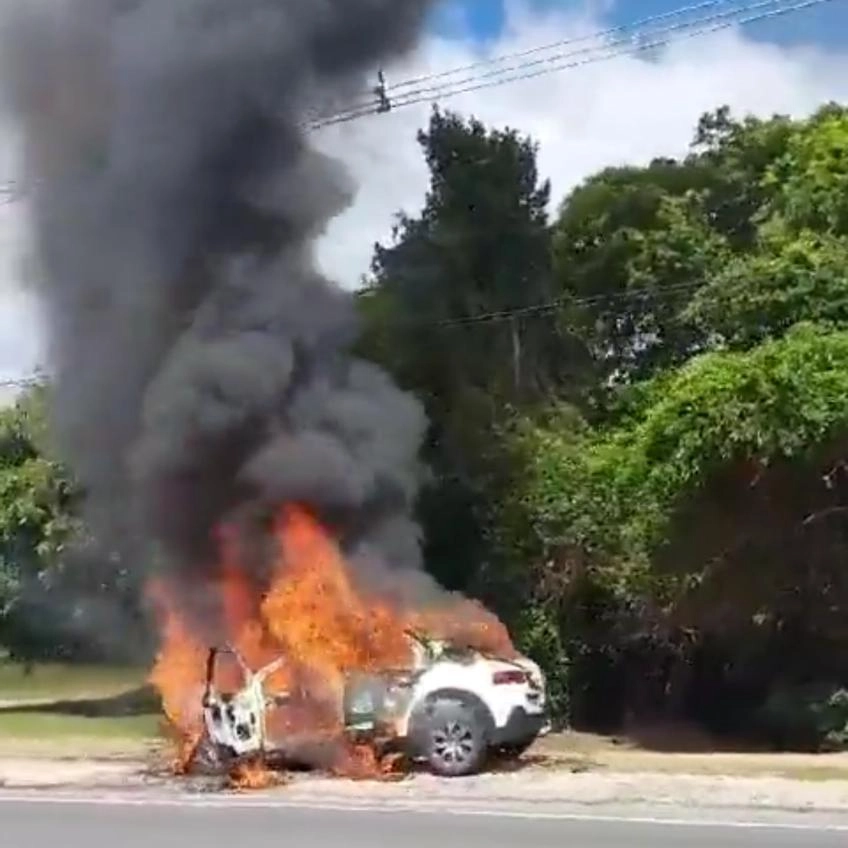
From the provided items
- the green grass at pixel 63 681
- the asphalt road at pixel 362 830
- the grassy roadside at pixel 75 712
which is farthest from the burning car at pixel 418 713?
the green grass at pixel 63 681

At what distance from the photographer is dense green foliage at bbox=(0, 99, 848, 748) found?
21172 mm

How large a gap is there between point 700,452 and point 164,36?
8500mm

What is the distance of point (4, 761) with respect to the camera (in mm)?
20281

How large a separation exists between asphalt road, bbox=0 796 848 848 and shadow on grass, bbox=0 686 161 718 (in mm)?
12821

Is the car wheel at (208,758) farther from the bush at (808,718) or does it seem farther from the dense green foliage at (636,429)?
the bush at (808,718)

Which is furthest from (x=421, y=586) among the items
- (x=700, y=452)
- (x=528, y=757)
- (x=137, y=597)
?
(x=137, y=597)

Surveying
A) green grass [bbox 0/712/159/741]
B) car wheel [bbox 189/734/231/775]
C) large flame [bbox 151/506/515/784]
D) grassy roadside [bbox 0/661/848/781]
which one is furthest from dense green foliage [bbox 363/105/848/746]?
car wheel [bbox 189/734/231/775]

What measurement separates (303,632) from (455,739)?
2.07 meters

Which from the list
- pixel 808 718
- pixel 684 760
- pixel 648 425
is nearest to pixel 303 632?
pixel 684 760

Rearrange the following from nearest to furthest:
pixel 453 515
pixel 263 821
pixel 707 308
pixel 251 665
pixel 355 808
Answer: pixel 263 821 → pixel 355 808 → pixel 251 665 → pixel 453 515 → pixel 707 308

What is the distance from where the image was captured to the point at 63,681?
34.7 m

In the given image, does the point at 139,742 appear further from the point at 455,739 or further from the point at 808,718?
the point at 808,718

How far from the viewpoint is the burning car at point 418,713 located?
16.9 metres

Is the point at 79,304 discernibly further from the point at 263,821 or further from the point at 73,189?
the point at 263,821
